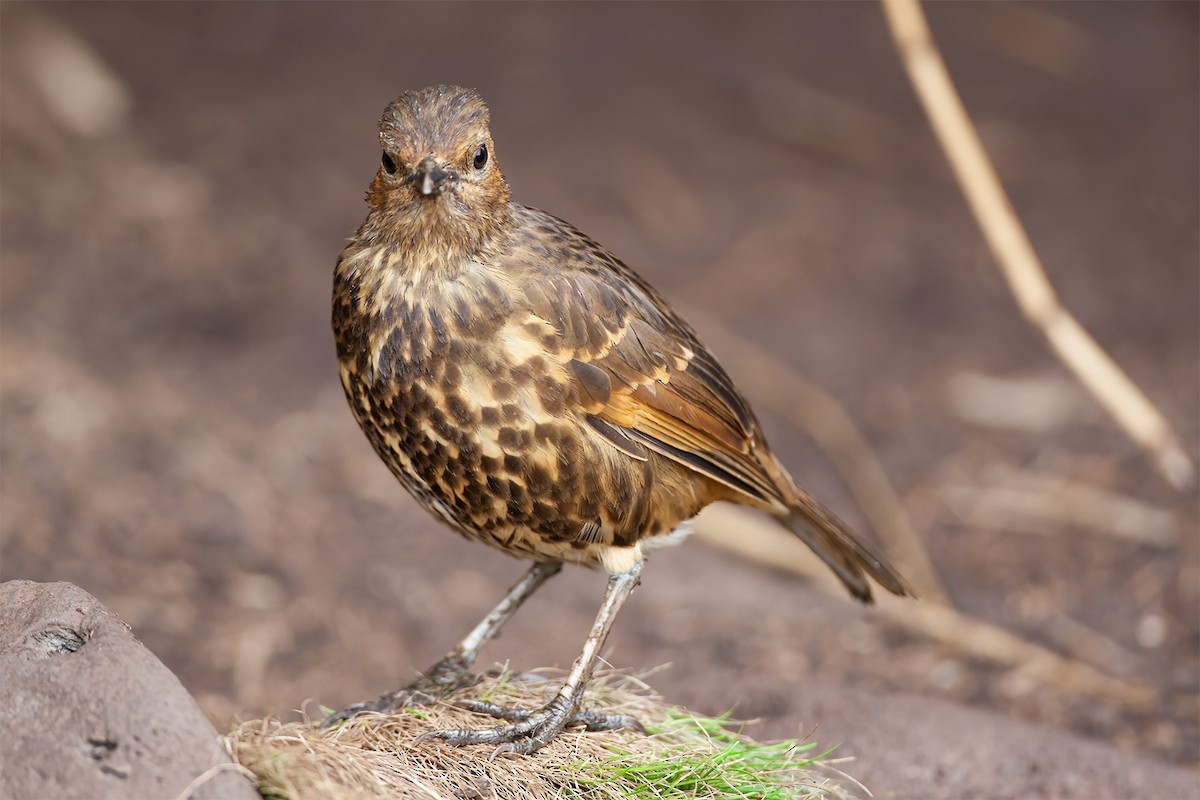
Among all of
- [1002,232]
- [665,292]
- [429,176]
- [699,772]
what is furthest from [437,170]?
[665,292]

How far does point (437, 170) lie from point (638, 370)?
0.84 metres

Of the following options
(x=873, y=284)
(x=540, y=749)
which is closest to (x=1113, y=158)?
(x=873, y=284)

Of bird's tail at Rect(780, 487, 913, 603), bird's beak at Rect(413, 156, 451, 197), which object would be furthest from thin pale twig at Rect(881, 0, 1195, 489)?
bird's beak at Rect(413, 156, 451, 197)

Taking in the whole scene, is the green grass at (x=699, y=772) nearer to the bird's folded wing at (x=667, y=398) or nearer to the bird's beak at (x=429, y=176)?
the bird's folded wing at (x=667, y=398)

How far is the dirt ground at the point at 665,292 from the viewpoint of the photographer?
5.89m

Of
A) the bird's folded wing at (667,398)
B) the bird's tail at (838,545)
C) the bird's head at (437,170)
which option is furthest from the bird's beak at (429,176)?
the bird's tail at (838,545)

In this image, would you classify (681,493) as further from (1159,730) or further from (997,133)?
(997,133)

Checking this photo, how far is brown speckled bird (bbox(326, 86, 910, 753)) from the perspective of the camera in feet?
11.2

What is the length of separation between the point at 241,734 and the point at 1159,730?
3.76m

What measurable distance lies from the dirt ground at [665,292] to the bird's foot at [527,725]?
3.29 ft

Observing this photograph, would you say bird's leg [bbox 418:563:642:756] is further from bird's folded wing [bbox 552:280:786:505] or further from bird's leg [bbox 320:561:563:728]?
bird's folded wing [bbox 552:280:786:505]

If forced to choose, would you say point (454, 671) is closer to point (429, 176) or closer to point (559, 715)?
point (559, 715)

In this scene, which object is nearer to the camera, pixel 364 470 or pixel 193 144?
pixel 364 470

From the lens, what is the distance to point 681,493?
3920 millimetres
